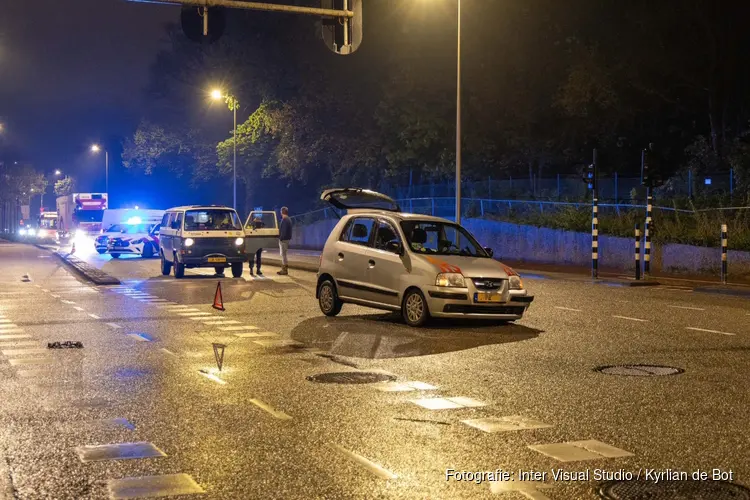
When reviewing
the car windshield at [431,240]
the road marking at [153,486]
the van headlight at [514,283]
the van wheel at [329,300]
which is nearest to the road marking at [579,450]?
the road marking at [153,486]

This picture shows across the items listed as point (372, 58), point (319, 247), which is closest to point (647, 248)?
point (372, 58)

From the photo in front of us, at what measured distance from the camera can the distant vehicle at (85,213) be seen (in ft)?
198

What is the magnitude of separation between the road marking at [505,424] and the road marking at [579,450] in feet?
1.88

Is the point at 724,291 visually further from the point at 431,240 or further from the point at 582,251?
the point at 582,251

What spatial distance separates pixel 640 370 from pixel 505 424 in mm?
3172

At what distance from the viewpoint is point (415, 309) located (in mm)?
14430

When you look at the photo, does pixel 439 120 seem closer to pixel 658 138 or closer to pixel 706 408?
pixel 658 138

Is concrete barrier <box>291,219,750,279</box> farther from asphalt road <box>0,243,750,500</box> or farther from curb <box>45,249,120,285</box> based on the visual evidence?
curb <box>45,249,120,285</box>

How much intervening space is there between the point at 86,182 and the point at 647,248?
388ft

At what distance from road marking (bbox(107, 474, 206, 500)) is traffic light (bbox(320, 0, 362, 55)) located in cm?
1197

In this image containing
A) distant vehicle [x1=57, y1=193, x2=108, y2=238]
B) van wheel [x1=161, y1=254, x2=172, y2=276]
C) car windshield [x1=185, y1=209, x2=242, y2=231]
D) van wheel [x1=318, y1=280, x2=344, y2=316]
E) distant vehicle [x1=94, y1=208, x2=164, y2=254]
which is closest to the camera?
van wheel [x1=318, y1=280, x2=344, y2=316]

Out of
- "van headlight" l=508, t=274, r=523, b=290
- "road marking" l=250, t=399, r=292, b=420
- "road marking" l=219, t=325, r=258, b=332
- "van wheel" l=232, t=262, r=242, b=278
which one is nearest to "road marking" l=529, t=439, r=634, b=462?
"road marking" l=250, t=399, r=292, b=420

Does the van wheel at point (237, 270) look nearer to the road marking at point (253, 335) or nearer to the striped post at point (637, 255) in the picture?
the striped post at point (637, 255)

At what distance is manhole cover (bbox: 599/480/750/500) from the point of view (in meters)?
5.64
